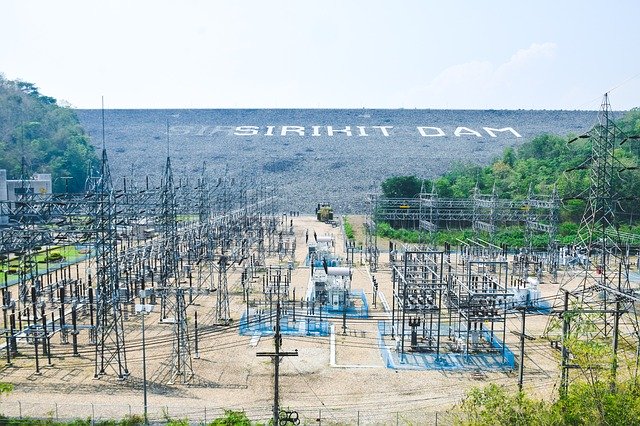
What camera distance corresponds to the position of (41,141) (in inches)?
2566

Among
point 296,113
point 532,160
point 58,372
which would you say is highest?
point 296,113

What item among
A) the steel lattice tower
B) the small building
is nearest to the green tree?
the small building

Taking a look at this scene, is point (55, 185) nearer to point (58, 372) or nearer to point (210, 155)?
point (210, 155)

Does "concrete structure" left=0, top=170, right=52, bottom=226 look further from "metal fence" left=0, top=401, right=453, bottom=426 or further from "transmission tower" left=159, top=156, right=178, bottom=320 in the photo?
"metal fence" left=0, top=401, right=453, bottom=426

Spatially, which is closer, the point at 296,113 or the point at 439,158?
the point at 439,158

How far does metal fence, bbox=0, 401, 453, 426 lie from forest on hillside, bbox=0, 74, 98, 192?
47.6 m

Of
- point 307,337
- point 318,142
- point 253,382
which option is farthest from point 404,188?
point 253,382

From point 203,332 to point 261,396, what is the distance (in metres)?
6.61

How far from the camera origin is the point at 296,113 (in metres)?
91.7

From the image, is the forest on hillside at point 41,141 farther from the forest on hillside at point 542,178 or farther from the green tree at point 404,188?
the forest on hillside at point 542,178

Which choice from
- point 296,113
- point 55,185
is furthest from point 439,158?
point 55,185

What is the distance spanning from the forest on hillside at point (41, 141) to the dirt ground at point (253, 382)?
145 feet

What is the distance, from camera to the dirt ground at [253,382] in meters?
14.4

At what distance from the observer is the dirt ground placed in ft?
47.1
